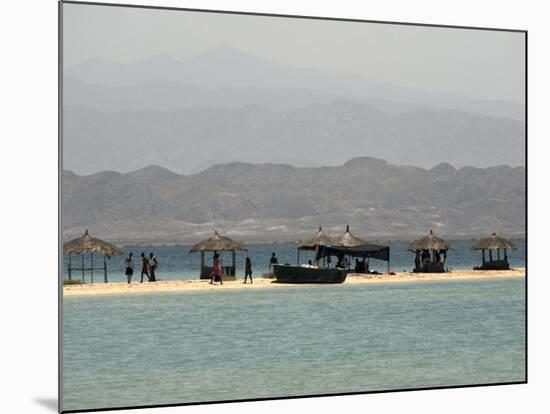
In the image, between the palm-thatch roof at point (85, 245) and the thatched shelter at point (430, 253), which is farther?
the thatched shelter at point (430, 253)

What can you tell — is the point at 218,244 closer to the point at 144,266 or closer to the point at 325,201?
the point at 144,266

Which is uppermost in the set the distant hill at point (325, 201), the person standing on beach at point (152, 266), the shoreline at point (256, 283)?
the distant hill at point (325, 201)

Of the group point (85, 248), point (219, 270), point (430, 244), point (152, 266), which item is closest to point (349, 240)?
point (430, 244)

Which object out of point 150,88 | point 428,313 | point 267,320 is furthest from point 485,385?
point 150,88

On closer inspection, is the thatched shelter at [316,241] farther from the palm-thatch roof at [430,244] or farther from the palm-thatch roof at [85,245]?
the palm-thatch roof at [85,245]

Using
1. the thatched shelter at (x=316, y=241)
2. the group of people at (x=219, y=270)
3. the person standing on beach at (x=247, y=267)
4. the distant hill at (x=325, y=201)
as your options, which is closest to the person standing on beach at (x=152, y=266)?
the distant hill at (x=325, y=201)

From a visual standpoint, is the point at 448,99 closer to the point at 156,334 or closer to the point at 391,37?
the point at 391,37
